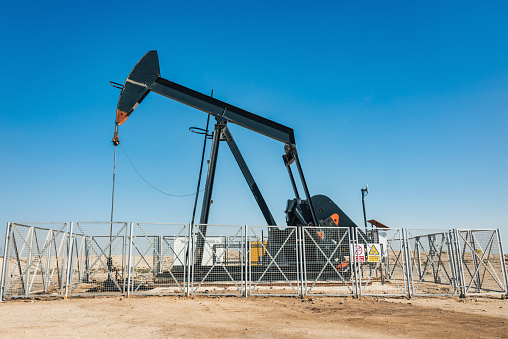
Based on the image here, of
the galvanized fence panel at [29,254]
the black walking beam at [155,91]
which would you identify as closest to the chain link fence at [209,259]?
the galvanized fence panel at [29,254]

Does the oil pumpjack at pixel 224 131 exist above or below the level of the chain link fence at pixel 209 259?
above

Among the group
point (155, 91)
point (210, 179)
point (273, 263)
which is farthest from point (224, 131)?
point (273, 263)

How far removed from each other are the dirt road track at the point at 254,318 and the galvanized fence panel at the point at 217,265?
46.1 inches

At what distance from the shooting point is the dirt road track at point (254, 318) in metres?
7.14

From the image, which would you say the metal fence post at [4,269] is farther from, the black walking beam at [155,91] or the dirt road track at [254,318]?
the black walking beam at [155,91]

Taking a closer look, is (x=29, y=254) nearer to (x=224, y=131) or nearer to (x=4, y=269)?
(x=4, y=269)

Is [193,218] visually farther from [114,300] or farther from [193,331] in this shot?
[193,331]

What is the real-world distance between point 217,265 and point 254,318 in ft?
14.4

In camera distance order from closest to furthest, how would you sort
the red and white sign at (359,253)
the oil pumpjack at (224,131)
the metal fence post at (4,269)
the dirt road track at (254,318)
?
the dirt road track at (254,318) → the metal fence post at (4,269) → the red and white sign at (359,253) → the oil pumpjack at (224,131)

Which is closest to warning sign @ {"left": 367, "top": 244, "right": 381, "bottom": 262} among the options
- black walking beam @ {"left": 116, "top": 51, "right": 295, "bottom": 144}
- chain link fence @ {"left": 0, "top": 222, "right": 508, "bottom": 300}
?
chain link fence @ {"left": 0, "top": 222, "right": 508, "bottom": 300}

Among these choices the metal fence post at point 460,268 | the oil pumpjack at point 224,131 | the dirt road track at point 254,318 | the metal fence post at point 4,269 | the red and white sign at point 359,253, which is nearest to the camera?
the dirt road track at point 254,318

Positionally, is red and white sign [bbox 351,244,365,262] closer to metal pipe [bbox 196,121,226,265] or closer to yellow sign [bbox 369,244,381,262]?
yellow sign [bbox 369,244,381,262]

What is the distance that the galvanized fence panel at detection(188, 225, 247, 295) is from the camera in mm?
12219

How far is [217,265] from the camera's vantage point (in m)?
12.8
